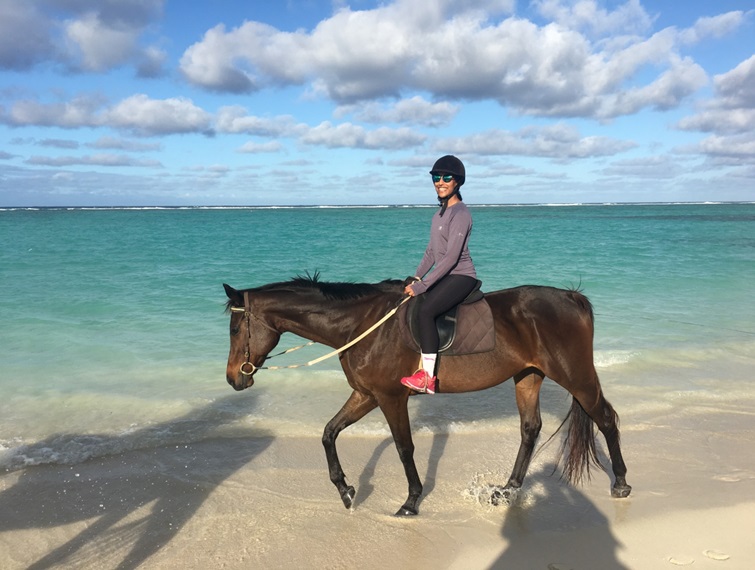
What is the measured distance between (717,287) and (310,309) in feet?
54.2

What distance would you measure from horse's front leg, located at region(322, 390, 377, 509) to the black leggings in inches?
30.2

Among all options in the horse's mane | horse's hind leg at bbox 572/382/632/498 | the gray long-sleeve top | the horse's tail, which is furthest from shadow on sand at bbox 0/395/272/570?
horse's hind leg at bbox 572/382/632/498

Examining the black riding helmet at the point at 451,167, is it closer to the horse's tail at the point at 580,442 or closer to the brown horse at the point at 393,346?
the brown horse at the point at 393,346

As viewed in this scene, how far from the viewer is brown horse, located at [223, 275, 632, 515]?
4.47 meters

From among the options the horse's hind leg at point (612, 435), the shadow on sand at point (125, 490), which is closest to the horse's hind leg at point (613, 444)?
the horse's hind leg at point (612, 435)

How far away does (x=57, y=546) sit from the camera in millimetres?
3992

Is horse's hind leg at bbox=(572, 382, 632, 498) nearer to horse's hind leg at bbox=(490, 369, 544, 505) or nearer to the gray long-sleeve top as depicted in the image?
horse's hind leg at bbox=(490, 369, 544, 505)

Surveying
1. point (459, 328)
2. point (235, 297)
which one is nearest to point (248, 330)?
point (235, 297)

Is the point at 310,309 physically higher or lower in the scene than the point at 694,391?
higher

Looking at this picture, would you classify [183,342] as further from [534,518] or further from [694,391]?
[694,391]

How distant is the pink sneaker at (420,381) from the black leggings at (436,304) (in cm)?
20

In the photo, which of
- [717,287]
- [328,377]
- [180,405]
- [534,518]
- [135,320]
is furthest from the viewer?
[717,287]

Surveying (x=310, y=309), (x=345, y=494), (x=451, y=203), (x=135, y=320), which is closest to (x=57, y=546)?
(x=345, y=494)

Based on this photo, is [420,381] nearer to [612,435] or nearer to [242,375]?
[242,375]
